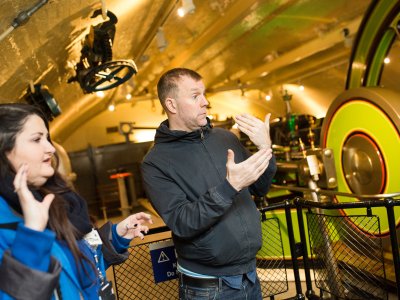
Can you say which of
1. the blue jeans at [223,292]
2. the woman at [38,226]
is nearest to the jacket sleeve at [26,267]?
the woman at [38,226]

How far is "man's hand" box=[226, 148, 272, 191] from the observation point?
4.67 ft

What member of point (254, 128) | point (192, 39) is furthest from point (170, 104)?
point (192, 39)

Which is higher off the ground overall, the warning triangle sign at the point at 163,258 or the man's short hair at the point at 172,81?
the man's short hair at the point at 172,81

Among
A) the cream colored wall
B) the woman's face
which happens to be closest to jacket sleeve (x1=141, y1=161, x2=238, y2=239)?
the woman's face

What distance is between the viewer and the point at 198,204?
1.50m

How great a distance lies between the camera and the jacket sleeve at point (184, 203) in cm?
145

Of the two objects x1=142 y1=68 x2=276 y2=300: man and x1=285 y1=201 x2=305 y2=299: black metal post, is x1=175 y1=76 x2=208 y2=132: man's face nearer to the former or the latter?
x1=142 y1=68 x2=276 y2=300: man

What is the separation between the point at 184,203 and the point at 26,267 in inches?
28.6

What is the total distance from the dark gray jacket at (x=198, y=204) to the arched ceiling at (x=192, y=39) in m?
1.05

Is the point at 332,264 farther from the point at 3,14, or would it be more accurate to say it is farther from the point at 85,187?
the point at 85,187

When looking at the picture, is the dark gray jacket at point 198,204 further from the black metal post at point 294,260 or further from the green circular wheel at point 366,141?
the green circular wheel at point 366,141

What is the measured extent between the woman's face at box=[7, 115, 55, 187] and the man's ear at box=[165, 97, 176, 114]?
0.68 meters

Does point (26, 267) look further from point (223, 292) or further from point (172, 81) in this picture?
point (172, 81)

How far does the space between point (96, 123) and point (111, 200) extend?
3.93 metres
